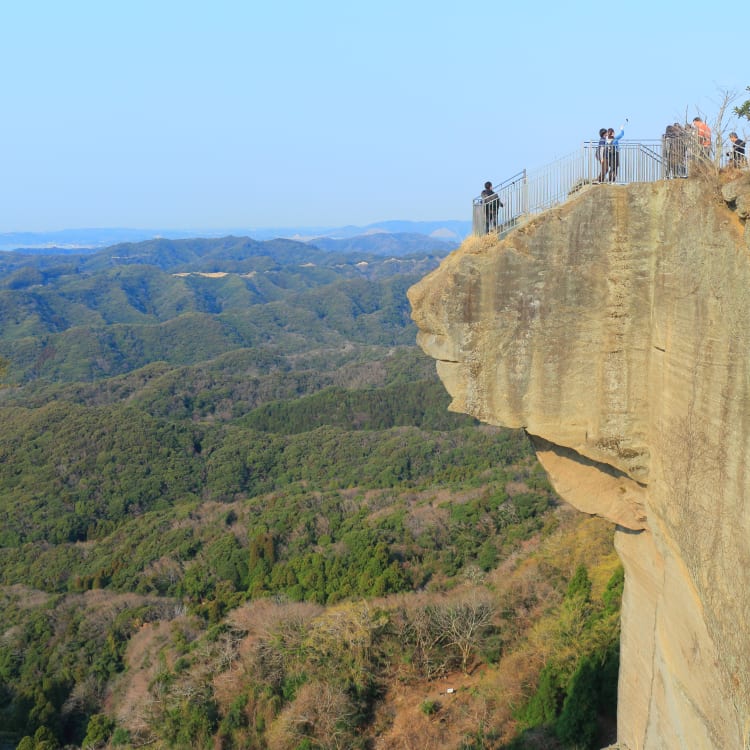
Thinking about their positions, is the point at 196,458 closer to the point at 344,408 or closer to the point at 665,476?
the point at 344,408

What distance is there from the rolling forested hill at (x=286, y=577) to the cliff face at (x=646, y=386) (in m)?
6.83

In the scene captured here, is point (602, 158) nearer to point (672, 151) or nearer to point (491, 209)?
point (672, 151)

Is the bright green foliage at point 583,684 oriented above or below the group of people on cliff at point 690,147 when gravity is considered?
below

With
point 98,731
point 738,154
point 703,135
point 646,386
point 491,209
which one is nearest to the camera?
point 738,154

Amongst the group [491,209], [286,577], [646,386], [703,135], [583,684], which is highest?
[703,135]

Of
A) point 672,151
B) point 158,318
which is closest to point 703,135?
point 672,151

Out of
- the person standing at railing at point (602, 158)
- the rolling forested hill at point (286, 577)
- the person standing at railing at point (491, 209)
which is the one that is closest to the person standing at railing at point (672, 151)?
the person standing at railing at point (602, 158)

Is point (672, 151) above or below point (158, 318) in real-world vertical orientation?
above

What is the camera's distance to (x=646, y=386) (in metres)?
9.03

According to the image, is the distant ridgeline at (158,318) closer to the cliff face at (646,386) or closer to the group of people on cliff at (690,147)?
the cliff face at (646,386)

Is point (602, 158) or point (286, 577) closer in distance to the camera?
point (602, 158)

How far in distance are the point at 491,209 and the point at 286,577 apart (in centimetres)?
2741

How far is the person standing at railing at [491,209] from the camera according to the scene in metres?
10.4

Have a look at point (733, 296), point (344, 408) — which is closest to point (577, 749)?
point (733, 296)
